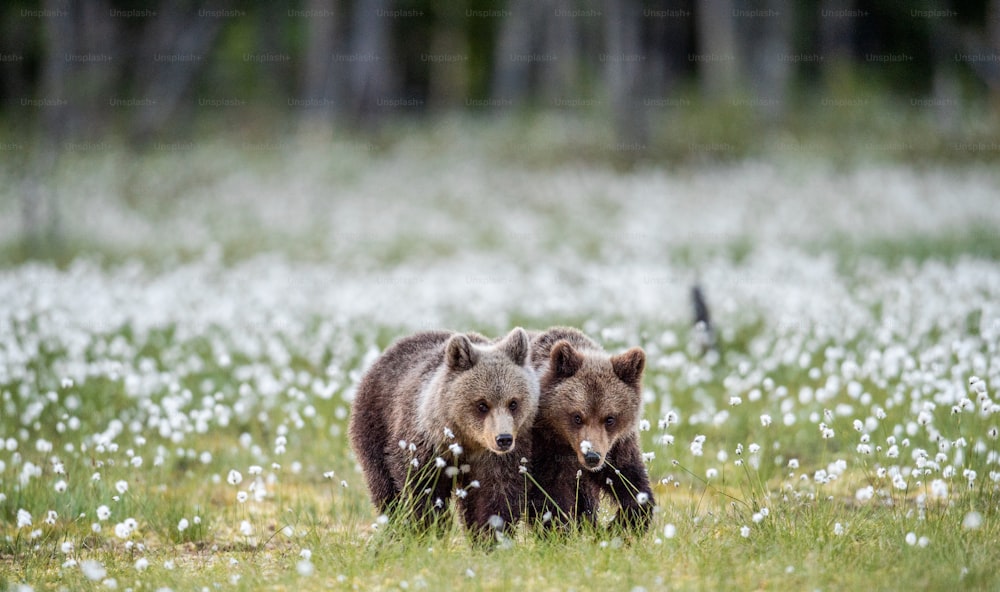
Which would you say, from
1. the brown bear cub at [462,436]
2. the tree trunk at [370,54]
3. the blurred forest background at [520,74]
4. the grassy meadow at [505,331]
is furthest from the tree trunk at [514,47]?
the brown bear cub at [462,436]

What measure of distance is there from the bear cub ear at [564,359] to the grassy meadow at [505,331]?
73 centimetres

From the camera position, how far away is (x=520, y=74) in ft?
156

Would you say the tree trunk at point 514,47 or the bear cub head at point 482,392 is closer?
the bear cub head at point 482,392

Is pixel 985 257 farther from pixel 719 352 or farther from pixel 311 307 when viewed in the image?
pixel 311 307

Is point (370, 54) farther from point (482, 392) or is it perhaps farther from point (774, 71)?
point (482, 392)

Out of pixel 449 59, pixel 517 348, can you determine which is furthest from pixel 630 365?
pixel 449 59

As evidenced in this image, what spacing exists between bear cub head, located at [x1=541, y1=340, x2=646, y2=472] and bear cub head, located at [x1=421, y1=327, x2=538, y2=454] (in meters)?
0.16

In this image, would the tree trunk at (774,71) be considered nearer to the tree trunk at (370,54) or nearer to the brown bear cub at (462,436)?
the tree trunk at (370,54)

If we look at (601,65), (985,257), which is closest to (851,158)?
(985,257)

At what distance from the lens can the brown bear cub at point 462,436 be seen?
5.61 metres

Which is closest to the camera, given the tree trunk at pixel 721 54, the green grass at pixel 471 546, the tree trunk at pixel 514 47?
the green grass at pixel 471 546

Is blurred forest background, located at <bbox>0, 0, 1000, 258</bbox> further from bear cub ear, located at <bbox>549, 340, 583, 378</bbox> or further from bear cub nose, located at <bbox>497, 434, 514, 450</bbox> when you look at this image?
bear cub nose, located at <bbox>497, 434, 514, 450</bbox>

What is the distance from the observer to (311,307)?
13.7 metres

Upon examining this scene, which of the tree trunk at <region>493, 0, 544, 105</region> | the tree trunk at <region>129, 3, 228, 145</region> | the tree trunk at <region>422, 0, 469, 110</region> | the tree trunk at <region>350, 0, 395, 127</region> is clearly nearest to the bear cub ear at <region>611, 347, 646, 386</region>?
the tree trunk at <region>350, 0, 395, 127</region>
